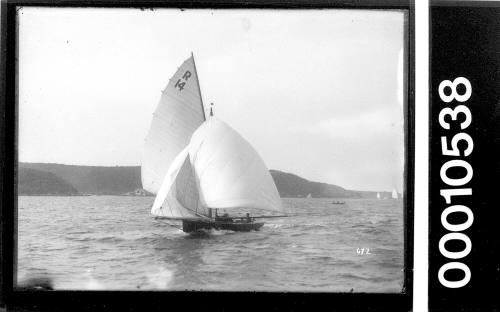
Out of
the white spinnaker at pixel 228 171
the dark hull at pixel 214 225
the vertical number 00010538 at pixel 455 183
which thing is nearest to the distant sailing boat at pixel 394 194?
the vertical number 00010538 at pixel 455 183

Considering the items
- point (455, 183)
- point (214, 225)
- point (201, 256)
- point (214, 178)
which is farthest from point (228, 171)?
point (455, 183)

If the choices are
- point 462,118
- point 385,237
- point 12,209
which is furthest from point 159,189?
point 462,118

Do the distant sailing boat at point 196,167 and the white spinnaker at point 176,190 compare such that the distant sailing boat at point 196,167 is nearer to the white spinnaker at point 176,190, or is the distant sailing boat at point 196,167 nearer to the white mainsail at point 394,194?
the white spinnaker at point 176,190

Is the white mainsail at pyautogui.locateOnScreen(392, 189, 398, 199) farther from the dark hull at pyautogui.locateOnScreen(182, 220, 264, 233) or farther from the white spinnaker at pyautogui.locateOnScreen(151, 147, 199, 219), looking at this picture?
the white spinnaker at pyautogui.locateOnScreen(151, 147, 199, 219)

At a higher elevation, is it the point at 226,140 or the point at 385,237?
the point at 226,140

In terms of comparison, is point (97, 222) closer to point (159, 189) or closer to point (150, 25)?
point (159, 189)

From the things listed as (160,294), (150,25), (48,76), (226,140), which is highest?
(150,25)

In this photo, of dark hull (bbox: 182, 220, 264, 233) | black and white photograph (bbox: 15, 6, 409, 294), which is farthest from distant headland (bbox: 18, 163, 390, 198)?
dark hull (bbox: 182, 220, 264, 233)
